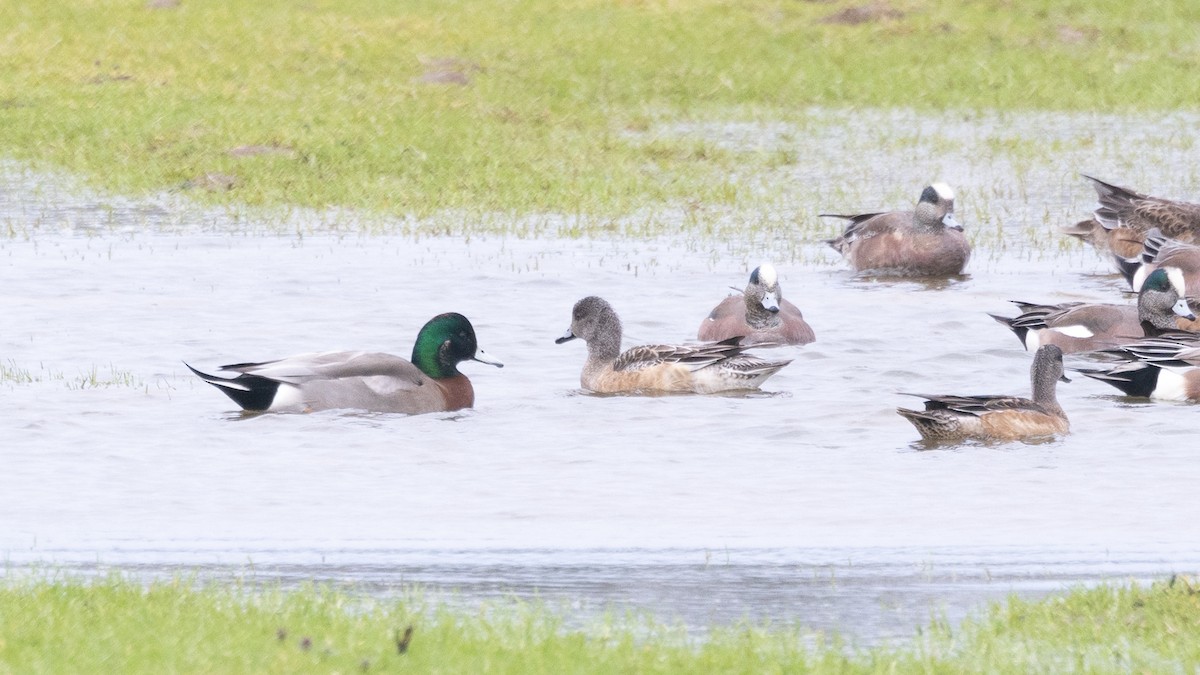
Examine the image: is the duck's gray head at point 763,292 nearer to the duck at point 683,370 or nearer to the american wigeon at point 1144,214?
the duck at point 683,370

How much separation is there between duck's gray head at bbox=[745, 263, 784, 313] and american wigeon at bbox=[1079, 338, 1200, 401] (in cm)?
253

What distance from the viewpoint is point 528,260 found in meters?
18.5

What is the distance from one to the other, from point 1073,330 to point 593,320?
12.0 ft

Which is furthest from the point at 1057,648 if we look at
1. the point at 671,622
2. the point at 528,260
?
the point at 528,260

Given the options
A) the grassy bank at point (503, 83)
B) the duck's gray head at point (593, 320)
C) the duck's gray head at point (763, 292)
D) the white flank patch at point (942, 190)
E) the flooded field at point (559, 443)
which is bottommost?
the flooded field at point (559, 443)

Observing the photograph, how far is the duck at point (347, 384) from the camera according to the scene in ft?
40.2

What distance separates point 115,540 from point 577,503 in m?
2.27

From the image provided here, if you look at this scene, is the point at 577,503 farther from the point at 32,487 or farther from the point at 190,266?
the point at 190,266

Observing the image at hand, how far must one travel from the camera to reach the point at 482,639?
6605 mm

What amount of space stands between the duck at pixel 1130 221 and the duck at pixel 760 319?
5049mm

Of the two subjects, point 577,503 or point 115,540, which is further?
point 577,503

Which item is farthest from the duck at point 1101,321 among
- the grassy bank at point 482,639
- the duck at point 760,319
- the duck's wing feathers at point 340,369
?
the grassy bank at point 482,639

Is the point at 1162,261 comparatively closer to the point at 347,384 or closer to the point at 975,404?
the point at 975,404

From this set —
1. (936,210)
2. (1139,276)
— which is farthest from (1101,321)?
(936,210)
